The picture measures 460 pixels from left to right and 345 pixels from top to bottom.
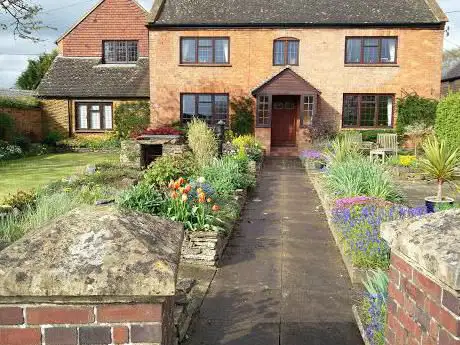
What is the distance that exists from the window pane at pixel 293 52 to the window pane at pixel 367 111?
12.8 ft

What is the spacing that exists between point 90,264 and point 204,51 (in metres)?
22.2

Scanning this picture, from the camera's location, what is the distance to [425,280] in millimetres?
2127

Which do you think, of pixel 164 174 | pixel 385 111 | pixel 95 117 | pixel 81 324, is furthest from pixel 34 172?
pixel 385 111

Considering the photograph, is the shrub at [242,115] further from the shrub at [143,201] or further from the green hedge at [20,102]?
the shrub at [143,201]

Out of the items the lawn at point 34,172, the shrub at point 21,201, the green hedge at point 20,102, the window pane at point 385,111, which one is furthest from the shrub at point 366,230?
the green hedge at point 20,102

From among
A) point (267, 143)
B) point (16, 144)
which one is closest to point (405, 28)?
point (267, 143)

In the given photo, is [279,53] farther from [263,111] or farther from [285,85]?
[263,111]

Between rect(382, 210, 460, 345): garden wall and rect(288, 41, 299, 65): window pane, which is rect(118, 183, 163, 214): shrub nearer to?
rect(382, 210, 460, 345): garden wall

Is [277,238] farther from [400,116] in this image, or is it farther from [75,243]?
[400,116]

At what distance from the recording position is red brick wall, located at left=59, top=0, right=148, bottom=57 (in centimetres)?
2786

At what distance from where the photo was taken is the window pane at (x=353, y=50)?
72.8 ft

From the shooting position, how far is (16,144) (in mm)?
22984

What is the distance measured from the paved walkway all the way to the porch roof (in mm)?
13640

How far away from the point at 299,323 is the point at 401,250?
6.88 feet
